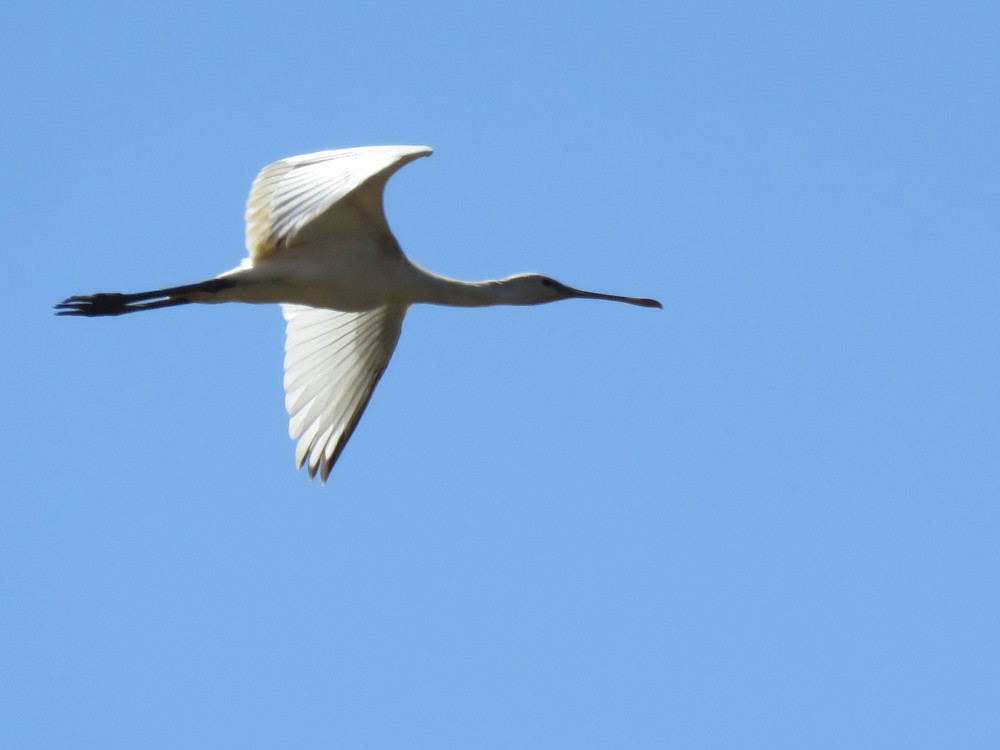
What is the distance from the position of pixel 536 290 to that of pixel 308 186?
3334mm

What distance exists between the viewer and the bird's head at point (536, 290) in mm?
15141

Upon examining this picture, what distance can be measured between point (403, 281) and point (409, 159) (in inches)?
62.2

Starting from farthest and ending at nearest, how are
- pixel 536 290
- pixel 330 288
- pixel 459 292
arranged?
1. pixel 536 290
2. pixel 459 292
3. pixel 330 288

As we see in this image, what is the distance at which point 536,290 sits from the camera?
1528cm

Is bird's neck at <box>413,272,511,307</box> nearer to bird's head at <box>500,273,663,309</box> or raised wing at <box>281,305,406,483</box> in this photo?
bird's head at <box>500,273,663,309</box>

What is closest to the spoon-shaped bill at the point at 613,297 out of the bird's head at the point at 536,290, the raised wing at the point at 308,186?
the bird's head at the point at 536,290

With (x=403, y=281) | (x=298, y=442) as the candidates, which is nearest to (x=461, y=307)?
(x=403, y=281)

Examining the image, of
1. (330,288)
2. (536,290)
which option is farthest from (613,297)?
(330,288)

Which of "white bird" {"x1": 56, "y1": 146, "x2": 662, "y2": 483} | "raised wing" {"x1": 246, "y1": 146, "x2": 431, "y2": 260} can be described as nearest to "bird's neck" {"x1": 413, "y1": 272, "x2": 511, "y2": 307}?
"white bird" {"x1": 56, "y1": 146, "x2": 662, "y2": 483}

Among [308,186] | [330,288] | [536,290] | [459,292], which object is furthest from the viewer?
[536,290]

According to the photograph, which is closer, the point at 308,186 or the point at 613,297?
the point at 308,186

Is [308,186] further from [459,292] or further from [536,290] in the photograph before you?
[536,290]

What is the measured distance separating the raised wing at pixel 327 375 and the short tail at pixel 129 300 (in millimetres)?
1675

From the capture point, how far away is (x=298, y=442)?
15.6 meters
